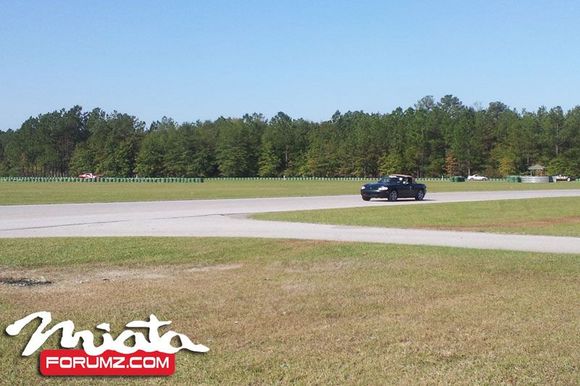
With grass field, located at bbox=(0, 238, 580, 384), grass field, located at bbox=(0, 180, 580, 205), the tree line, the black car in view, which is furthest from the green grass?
the tree line

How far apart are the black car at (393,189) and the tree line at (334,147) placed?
95.4 meters

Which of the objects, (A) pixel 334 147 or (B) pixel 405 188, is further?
(A) pixel 334 147

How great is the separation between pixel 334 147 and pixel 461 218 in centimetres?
12262

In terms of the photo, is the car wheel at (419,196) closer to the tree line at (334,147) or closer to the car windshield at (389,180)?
the car windshield at (389,180)

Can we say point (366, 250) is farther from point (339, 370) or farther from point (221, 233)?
point (339, 370)

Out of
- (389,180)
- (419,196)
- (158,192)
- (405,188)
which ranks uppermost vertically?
(389,180)

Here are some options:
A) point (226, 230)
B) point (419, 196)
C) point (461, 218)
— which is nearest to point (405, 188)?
point (419, 196)

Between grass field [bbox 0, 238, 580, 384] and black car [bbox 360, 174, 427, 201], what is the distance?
25045 mm

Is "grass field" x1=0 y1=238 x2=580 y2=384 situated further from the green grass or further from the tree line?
the tree line

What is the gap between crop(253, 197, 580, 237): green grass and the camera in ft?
70.8

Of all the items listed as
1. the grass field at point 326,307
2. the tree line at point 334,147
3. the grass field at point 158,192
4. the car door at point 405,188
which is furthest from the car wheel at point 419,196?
the tree line at point 334,147

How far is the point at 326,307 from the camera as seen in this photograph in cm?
905

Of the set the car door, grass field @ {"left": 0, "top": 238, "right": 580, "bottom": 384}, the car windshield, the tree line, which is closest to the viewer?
grass field @ {"left": 0, "top": 238, "right": 580, "bottom": 384}

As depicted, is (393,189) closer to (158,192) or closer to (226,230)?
(158,192)
